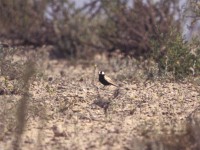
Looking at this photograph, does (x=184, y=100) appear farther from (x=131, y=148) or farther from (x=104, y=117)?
(x=131, y=148)

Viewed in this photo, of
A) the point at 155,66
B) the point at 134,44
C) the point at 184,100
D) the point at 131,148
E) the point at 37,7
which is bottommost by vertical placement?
the point at 131,148

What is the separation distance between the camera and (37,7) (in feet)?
47.5

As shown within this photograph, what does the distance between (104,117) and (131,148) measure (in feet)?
3.51

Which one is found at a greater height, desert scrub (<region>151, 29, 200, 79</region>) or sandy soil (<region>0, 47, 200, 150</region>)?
desert scrub (<region>151, 29, 200, 79</region>)

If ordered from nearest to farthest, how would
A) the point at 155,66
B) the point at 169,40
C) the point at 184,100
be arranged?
the point at 184,100 → the point at 155,66 → the point at 169,40

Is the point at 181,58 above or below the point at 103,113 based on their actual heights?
above

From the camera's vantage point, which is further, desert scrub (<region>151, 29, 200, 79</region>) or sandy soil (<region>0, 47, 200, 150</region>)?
desert scrub (<region>151, 29, 200, 79</region>)

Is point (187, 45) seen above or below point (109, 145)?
above

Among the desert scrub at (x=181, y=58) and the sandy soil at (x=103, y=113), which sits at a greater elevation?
the desert scrub at (x=181, y=58)

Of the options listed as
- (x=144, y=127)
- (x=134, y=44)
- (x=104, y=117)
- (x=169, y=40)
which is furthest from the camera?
(x=134, y=44)

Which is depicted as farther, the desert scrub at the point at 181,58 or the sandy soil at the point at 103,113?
the desert scrub at the point at 181,58

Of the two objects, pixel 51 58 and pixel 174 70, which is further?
pixel 51 58

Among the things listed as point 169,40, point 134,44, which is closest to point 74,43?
point 134,44

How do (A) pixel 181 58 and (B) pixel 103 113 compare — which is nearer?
(B) pixel 103 113
